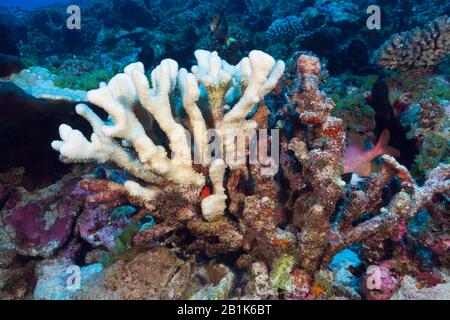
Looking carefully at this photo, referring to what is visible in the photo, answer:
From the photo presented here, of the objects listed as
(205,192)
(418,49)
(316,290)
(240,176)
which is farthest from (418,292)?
(418,49)

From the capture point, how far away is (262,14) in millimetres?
14312

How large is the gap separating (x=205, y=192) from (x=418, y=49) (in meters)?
4.63

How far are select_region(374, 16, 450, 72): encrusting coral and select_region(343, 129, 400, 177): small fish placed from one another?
8.12ft

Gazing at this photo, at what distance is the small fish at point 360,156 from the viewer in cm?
325

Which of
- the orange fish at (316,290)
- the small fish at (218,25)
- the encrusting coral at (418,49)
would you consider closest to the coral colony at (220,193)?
the orange fish at (316,290)

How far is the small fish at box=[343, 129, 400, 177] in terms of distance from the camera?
3.25 meters

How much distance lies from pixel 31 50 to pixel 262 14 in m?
9.16

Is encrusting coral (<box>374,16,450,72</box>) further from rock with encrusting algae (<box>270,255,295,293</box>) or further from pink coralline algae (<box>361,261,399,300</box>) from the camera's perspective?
rock with encrusting algae (<box>270,255,295,293</box>)

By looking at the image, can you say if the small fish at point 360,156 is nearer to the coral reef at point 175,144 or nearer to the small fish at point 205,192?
the coral reef at point 175,144

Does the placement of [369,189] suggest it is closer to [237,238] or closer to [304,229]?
[304,229]

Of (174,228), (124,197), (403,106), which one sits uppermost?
(403,106)

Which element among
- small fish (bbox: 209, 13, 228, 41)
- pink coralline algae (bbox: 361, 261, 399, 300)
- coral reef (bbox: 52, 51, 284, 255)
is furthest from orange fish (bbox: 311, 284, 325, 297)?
small fish (bbox: 209, 13, 228, 41)

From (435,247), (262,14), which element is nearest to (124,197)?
(435,247)

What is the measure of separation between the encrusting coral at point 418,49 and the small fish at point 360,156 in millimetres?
2474
